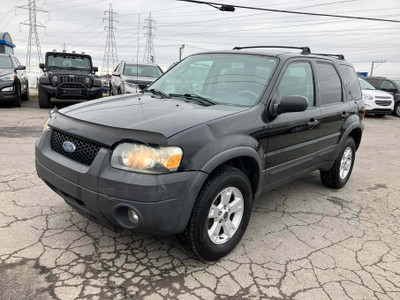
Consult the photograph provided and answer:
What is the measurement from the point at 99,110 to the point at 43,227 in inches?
49.0

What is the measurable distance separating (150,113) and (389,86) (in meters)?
17.1

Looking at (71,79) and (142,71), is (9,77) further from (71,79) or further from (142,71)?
(142,71)

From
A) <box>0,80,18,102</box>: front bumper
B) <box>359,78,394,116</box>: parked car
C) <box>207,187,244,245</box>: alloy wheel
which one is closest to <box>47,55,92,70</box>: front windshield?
<box>0,80,18,102</box>: front bumper

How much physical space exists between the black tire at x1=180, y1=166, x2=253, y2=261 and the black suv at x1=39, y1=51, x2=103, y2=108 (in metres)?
9.37

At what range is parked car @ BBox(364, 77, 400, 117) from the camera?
16266 mm

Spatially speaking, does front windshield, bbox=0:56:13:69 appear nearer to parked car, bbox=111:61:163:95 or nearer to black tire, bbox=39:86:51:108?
black tire, bbox=39:86:51:108

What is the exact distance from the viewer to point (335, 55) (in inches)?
186

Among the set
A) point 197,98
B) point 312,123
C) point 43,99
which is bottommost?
point 43,99

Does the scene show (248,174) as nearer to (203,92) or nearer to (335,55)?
(203,92)

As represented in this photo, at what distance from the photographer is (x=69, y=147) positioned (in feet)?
8.50

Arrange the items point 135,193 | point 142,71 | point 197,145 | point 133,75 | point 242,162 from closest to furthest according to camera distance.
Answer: point 135,193
point 197,145
point 242,162
point 133,75
point 142,71

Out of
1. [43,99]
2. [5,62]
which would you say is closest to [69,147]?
[43,99]

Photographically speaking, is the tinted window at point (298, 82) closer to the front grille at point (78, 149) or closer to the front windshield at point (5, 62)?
the front grille at point (78, 149)

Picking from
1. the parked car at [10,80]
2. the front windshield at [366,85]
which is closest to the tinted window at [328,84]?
the parked car at [10,80]
